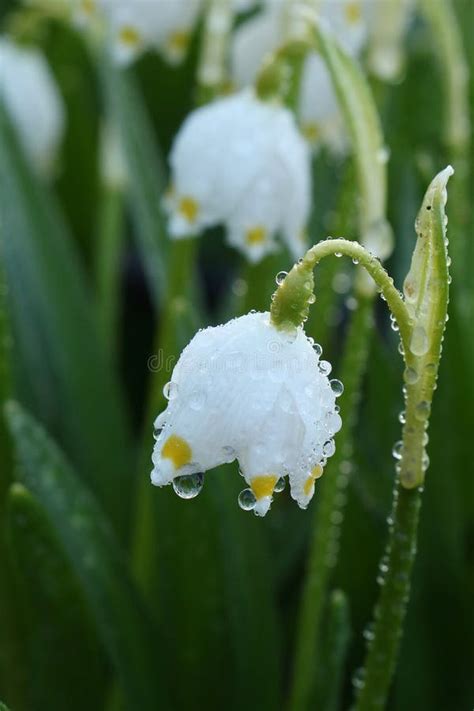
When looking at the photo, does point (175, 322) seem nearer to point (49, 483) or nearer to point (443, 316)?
point (49, 483)

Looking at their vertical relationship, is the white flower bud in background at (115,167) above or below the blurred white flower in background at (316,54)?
above

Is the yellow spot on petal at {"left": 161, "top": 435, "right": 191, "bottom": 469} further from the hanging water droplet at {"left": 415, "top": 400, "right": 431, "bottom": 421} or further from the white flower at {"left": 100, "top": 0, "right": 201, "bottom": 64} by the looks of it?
the white flower at {"left": 100, "top": 0, "right": 201, "bottom": 64}

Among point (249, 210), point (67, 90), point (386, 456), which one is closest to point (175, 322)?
point (249, 210)

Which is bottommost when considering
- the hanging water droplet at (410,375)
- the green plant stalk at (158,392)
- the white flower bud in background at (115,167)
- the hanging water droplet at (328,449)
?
the hanging water droplet at (328,449)

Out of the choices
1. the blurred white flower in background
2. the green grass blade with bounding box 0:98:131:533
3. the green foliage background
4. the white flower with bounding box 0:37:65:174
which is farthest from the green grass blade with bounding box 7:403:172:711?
the white flower with bounding box 0:37:65:174

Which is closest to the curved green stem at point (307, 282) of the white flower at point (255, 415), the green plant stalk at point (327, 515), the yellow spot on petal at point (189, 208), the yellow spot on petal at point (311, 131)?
the white flower at point (255, 415)

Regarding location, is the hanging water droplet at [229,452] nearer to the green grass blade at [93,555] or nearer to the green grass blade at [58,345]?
the green grass blade at [93,555]
